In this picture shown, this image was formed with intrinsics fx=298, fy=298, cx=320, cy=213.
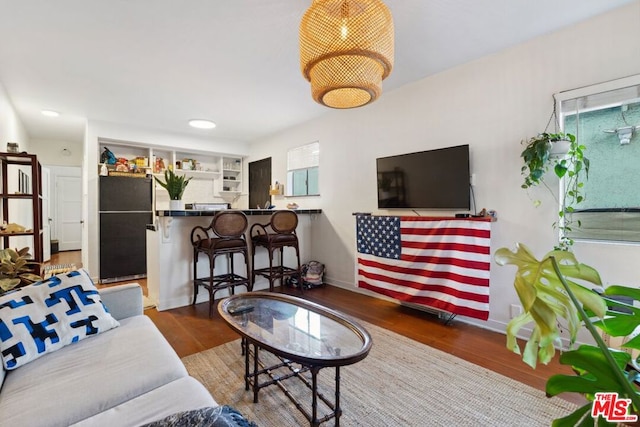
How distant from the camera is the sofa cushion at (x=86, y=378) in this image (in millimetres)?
1069

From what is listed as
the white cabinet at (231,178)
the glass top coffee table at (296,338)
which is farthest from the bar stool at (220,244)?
the white cabinet at (231,178)

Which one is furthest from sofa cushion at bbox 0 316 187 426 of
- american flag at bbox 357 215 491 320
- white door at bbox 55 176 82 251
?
white door at bbox 55 176 82 251

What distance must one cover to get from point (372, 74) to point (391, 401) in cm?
187

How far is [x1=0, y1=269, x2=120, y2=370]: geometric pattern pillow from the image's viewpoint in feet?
4.45

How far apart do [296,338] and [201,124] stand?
409cm

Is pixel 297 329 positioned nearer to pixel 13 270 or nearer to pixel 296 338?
pixel 296 338

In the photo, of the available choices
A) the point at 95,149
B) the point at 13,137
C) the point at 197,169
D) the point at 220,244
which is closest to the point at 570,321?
the point at 220,244

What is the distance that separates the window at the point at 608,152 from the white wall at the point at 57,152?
27.3 ft

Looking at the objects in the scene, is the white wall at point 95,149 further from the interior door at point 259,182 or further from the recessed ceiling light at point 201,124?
the interior door at point 259,182

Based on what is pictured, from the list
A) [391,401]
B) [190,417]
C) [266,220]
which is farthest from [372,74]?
[266,220]

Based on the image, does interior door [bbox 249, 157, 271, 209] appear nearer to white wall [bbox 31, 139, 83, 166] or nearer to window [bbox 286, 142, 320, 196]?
window [bbox 286, 142, 320, 196]

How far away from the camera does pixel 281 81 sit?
3.22 metres

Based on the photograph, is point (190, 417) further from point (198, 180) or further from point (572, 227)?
point (198, 180)

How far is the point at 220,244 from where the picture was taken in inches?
125
